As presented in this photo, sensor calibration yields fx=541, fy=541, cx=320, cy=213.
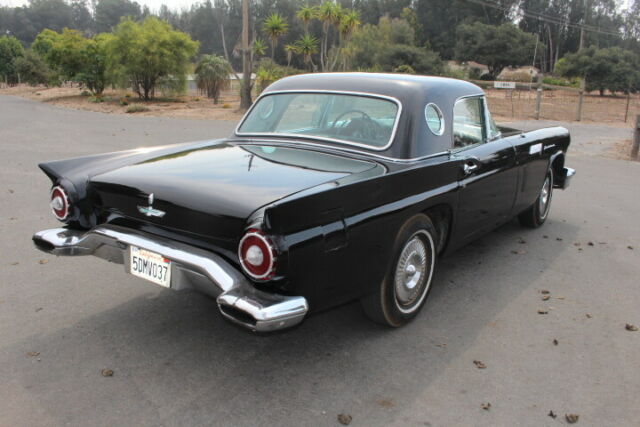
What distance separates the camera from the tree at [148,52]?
98.5ft

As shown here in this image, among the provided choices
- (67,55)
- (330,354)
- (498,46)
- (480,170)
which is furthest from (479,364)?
(498,46)

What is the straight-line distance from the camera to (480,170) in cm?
434

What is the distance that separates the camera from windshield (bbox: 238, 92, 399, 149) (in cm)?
393

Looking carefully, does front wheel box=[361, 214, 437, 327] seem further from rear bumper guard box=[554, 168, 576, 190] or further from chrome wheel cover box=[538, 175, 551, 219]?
rear bumper guard box=[554, 168, 576, 190]

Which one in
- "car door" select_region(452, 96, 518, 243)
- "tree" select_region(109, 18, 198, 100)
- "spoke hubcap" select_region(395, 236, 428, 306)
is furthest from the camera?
"tree" select_region(109, 18, 198, 100)

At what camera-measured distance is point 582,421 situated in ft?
8.95

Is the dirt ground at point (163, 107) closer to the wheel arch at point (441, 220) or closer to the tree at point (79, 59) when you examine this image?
the tree at point (79, 59)

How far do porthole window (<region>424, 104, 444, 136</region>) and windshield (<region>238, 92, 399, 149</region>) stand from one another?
10.3 inches

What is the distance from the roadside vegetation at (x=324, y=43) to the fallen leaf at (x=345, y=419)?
24.1 m

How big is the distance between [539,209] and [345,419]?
4438 mm

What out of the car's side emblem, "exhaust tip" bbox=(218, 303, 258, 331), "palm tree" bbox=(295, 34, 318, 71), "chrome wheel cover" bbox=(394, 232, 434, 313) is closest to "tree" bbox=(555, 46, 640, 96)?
"palm tree" bbox=(295, 34, 318, 71)

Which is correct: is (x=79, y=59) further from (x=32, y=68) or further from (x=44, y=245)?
(x=44, y=245)

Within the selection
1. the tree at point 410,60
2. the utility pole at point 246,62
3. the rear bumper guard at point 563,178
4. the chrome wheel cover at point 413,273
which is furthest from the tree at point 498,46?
the chrome wheel cover at point 413,273

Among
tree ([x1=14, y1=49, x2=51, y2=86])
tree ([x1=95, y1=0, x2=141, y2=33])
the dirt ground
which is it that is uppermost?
tree ([x1=95, y1=0, x2=141, y2=33])
